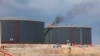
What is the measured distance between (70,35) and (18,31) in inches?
767

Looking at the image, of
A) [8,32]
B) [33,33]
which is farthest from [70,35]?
[8,32]

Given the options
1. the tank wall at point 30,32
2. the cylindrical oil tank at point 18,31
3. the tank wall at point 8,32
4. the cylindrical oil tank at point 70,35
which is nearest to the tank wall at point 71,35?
the cylindrical oil tank at point 70,35

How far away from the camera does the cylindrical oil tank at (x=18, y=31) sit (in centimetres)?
A: 8612

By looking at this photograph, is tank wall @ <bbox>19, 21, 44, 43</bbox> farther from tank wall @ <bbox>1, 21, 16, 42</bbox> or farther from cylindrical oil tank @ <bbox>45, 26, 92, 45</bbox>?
cylindrical oil tank @ <bbox>45, 26, 92, 45</bbox>

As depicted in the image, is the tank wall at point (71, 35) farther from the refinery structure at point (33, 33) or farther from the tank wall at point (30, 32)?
the tank wall at point (30, 32)

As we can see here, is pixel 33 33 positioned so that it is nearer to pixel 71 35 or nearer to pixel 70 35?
pixel 70 35

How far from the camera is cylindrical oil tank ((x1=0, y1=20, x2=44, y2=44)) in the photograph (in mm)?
86125

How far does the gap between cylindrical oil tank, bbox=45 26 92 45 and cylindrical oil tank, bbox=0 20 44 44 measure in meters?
14.1

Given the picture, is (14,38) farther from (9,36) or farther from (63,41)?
(63,41)

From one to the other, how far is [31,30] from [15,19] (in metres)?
4.86

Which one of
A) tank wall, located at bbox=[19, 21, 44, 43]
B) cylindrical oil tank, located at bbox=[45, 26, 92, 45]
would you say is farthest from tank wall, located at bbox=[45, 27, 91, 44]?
tank wall, located at bbox=[19, 21, 44, 43]

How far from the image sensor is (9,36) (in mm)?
86375

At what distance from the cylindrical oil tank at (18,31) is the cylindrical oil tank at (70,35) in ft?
46.1

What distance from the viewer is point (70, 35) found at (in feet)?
332
